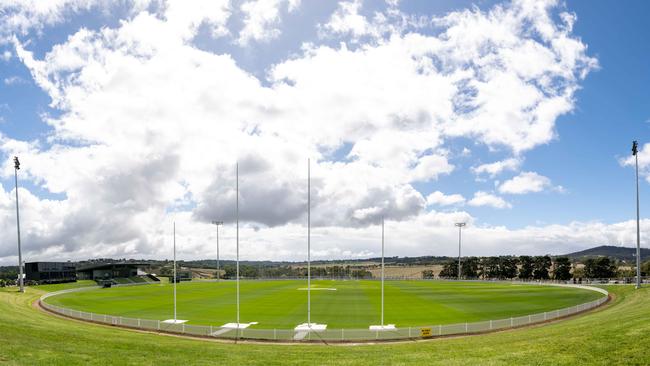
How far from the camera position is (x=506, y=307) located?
217 feet

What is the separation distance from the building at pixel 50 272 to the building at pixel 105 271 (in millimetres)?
12067

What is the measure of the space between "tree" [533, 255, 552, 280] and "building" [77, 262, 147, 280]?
150571 millimetres

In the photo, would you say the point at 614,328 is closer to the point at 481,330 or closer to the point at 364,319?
the point at 481,330

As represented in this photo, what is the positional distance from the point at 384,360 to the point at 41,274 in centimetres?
14418

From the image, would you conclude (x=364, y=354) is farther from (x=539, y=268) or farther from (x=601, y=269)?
(x=539, y=268)

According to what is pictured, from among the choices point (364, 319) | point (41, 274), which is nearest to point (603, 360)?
point (364, 319)

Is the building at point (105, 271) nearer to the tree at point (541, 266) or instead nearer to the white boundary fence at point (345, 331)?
the white boundary fence at point (345, 331)

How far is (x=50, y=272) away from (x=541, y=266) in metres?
169

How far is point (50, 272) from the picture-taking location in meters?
138

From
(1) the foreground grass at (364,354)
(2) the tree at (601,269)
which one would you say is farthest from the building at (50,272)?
(2) the tree at (601,269)

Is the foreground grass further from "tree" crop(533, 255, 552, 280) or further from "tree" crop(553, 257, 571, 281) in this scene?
"tree" crop(533, 255, 552, 280)

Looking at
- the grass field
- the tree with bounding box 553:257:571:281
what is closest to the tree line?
the tree with bounding box 553:257:571:281

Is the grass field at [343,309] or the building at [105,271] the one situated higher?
the grass field at [343,309]

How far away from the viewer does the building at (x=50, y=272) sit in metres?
134
